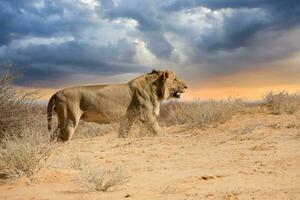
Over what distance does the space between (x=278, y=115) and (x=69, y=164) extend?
381 inches

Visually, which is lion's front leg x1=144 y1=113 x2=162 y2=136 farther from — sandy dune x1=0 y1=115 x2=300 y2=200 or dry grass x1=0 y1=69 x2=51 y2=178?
dry grass x1=0 y1=69 x2=51 y2=178

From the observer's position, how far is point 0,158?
10289mm

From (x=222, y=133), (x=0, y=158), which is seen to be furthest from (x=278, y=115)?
(x=0, y=158)

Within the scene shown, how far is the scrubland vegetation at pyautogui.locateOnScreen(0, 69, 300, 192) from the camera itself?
945 centimetres

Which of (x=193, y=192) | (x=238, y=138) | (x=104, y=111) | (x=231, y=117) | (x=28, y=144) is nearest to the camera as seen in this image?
(x=193, y=192)

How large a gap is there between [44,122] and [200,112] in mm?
4793

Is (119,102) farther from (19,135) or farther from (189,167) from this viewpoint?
(189,167)

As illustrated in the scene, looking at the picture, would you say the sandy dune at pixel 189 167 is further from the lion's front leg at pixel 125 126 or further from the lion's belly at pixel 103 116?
the lion's front leg at pixel 125 126

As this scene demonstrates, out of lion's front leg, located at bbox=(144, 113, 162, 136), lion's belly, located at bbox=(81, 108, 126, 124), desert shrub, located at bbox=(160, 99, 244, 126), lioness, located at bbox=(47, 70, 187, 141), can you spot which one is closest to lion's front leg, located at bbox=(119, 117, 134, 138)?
lioness, located at bbox=(47, 70, 187, 141)

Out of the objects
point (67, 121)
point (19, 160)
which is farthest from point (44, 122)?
point (19, 160)

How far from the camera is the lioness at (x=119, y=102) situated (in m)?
16.7

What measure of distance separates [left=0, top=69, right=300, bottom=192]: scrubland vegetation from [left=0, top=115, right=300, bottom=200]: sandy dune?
195 mm

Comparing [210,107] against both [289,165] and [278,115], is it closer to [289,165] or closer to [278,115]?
[278,115]

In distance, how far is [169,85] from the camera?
1808cm
